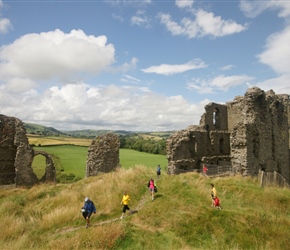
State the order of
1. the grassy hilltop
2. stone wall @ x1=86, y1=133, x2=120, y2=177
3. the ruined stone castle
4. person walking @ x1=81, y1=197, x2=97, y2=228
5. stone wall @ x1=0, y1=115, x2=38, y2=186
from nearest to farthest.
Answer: the grassy hilltop < person walking @ x1=81, y1=197, x2=97, y2=228 < the ruined stone castle < stone wall @ x1=0, y1=115, x2=38, y2=186 < stone wall @ x1=86, y1=133, x2=120, y2=177

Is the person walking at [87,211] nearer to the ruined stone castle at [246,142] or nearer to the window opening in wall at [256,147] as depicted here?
the ruined stone castle at [246,142]

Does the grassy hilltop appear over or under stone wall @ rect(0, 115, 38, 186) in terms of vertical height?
under

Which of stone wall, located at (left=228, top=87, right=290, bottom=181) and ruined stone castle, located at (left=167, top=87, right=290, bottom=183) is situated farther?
ruined stone castle, located at (left=167, top=87, right=290, bottom=183)

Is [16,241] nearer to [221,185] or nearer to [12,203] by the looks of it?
[12,203]

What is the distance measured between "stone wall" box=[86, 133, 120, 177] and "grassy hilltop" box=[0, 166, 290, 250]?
18.4 feet

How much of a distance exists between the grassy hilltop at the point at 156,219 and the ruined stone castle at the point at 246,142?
4001mm

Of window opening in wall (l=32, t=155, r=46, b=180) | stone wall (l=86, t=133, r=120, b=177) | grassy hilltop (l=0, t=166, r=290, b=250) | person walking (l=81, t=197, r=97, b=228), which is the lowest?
window opening in wall (l=32, t=155, r=46, b=180)

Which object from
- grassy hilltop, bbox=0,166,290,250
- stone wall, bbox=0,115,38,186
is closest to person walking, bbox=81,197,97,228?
grassy hilltop, bbox=0,166,290,250

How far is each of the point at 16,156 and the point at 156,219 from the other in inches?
558

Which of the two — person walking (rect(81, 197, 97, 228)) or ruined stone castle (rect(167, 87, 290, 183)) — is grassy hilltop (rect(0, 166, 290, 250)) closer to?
person walking (rect(81, 197, 97, 228))

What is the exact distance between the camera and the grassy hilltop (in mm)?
9633

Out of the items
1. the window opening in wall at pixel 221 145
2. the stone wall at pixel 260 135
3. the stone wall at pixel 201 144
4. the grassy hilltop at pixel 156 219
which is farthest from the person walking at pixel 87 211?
the window opening in wall at pixel 221 145

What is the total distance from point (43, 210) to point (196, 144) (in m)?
14.3

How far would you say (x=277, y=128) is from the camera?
23078 millimetres
